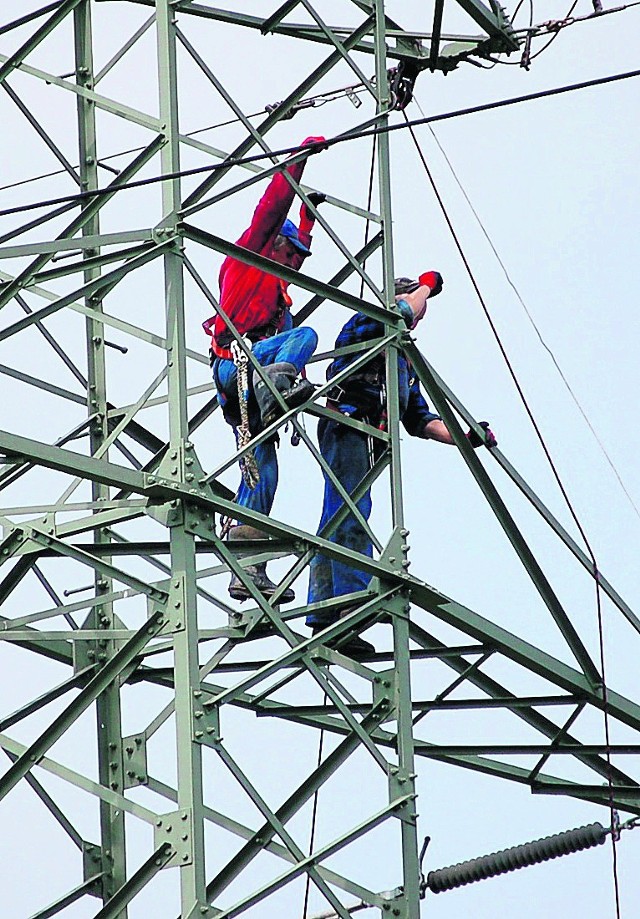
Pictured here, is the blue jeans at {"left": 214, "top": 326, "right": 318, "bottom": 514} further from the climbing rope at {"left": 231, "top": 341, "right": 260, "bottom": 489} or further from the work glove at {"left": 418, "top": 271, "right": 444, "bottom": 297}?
the work glove at {"left": 418, "top": 271, "right": 444, "bottom": 297}

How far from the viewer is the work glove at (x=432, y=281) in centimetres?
1858

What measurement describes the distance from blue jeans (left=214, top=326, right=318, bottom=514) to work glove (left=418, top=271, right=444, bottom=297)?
1529 millimetres

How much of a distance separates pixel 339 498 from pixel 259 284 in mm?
1441

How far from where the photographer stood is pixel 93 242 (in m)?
15.8

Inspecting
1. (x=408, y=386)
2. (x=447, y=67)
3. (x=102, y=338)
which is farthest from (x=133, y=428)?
(x=447, y=67)

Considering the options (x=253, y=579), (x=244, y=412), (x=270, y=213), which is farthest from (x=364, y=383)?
(x=253, y=579)

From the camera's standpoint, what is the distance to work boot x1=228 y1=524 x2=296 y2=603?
16859mm

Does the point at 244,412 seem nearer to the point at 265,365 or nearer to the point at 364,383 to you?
the point at 265,365

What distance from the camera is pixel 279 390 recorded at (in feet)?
55.3

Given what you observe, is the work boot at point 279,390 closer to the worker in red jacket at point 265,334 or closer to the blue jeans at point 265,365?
the worker in red jacket at point 265,334

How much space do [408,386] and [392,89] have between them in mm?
1915

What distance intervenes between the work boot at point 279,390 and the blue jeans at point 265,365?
0.14 metres

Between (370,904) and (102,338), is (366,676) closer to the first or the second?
(370,904)

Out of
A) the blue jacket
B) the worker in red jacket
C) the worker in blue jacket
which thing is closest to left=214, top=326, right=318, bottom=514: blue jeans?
the worker in red jacket
